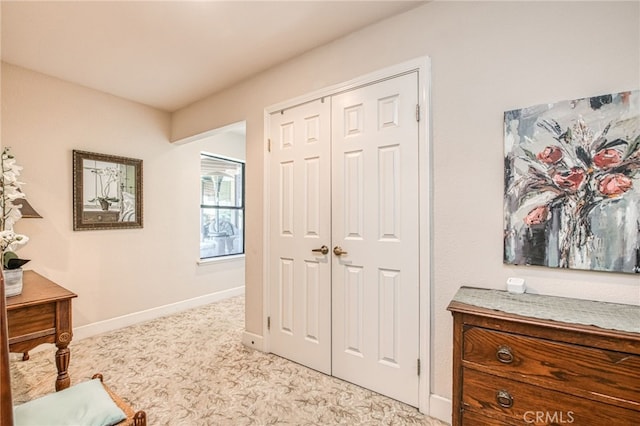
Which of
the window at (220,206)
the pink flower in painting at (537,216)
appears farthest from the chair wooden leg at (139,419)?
the window at (220,206)

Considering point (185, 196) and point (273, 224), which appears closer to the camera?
point (273, 224)

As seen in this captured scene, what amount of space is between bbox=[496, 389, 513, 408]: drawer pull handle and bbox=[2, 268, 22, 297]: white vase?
2574 mm

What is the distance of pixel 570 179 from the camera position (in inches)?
56.7

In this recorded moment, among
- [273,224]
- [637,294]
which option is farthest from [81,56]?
[637,294]

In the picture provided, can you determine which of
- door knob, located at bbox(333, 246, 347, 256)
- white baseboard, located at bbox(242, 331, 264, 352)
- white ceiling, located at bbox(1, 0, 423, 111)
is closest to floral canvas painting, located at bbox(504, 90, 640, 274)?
door knob, located at bbox(333, 246, 347, 256)

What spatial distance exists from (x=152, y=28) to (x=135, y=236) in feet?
7.61

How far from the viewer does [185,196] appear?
401 cm

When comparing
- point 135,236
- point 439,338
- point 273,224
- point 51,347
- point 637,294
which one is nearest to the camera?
point 637,294

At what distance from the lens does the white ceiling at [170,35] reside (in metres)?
1.90

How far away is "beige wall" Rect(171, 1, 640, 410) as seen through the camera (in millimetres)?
1396

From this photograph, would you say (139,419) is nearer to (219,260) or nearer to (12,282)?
(12,282)

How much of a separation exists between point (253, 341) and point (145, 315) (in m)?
1.64

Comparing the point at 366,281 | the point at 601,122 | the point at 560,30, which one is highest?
the point at 560,30

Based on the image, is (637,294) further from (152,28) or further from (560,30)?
(152,28)
